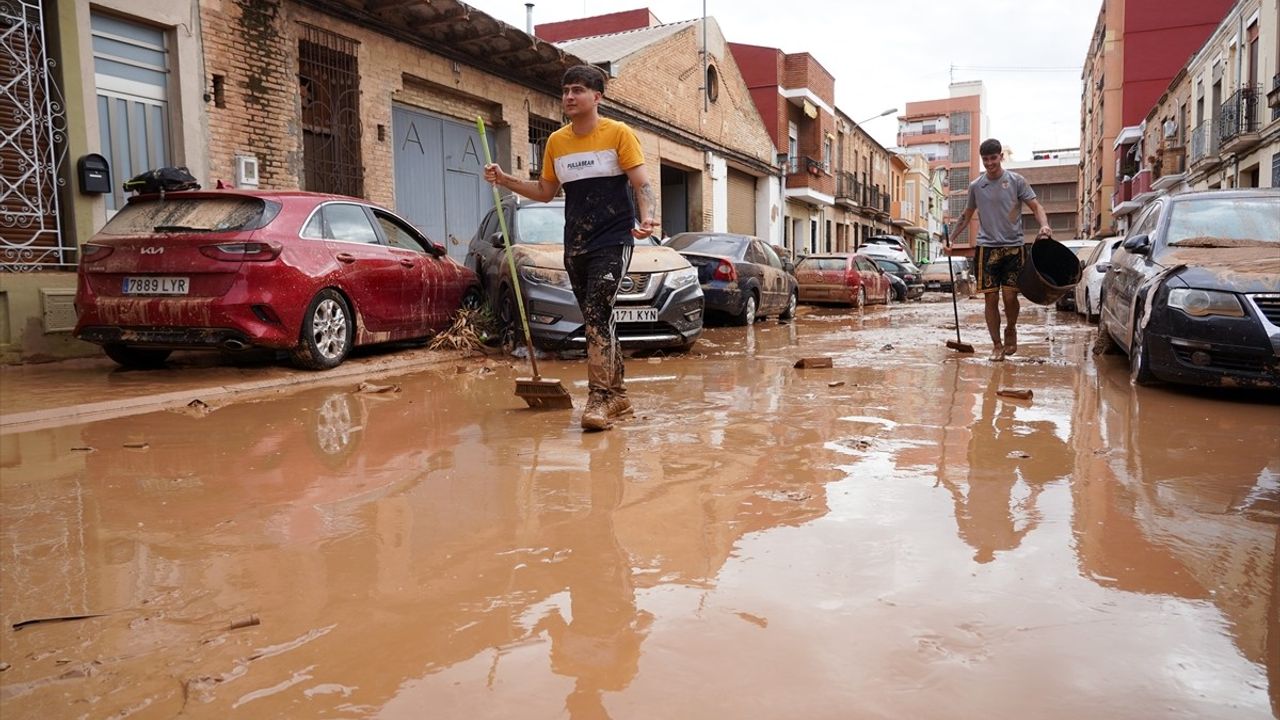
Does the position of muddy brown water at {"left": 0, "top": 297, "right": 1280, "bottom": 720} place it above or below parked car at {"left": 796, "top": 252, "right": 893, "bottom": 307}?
below

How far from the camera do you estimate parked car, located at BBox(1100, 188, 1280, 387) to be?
5.68m

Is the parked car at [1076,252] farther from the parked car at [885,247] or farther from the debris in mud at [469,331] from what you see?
the debris in mud at [469,331]

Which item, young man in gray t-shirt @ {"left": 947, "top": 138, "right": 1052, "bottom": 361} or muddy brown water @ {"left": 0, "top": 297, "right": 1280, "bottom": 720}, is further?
young man in gray t-shirt @ {"left": 947, "top": 138, "right": 1052, "bottom": 361}

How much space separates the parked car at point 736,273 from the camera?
42.7ft

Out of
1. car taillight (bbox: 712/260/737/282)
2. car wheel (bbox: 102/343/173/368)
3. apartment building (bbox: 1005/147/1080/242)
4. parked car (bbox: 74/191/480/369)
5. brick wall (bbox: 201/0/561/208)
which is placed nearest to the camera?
parked car (bbox: 74/191/480/369)

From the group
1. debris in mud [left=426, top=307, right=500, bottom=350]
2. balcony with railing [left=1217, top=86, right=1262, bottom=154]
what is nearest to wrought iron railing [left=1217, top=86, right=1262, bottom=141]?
balcony with railing [left=1217, top=86, right=1262, bottom=154]

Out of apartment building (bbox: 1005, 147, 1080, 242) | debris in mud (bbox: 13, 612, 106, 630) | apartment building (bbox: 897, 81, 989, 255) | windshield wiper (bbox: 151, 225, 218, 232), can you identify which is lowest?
debris in mud (bbox: 13, 612, 106, 630)

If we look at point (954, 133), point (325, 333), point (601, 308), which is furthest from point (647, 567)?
point (954, 133)

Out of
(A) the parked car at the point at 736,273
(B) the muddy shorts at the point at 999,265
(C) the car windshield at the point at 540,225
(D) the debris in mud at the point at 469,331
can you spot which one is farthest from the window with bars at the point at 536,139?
(B) the muddy shorts at the point at 999,265

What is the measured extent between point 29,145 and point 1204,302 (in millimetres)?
9988

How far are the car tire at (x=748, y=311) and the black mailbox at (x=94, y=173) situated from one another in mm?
8308

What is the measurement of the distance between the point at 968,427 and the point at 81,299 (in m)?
6.54

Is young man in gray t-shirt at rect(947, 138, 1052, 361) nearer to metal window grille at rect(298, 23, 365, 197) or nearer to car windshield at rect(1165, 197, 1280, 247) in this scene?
car windshield at rect(1165, 197, 1280, 247)

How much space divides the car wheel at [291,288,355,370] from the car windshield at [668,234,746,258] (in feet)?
21.5
